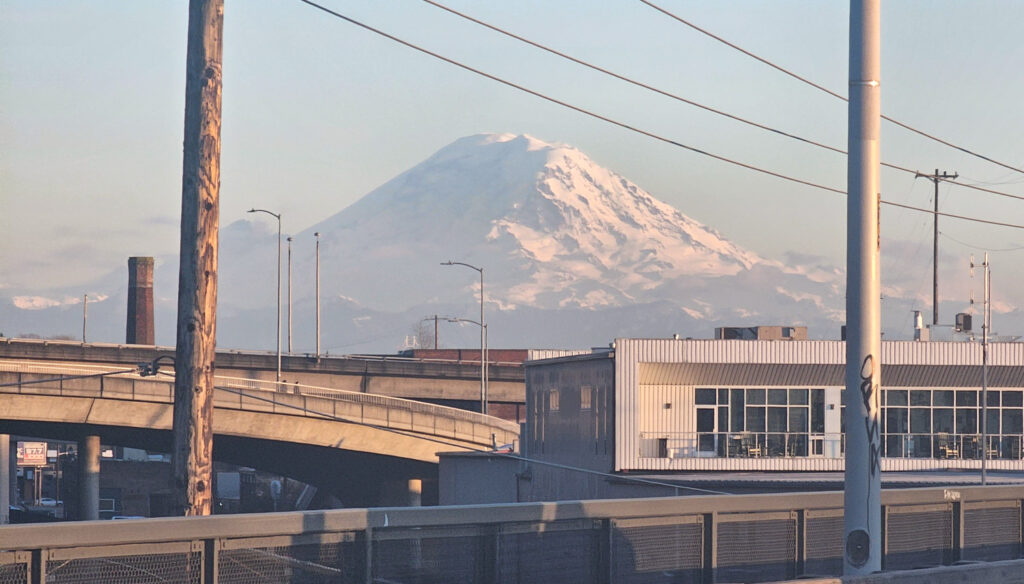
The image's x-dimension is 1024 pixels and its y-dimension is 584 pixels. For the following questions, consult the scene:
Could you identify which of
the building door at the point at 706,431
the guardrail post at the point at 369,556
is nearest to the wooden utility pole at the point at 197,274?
the guardrail post at the point at 369,556

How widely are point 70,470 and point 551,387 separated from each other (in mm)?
85352

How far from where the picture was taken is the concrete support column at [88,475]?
7500 cm

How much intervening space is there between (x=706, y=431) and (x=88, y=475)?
4107 centimetres

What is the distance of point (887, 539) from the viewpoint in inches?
707

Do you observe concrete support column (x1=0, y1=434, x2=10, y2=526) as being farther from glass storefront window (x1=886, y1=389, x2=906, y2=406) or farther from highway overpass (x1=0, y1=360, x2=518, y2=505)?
glass storefront window (x1=886, y1=389, x2=906, y2=406)

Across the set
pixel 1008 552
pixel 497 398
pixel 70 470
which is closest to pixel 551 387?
pixel 1008 552

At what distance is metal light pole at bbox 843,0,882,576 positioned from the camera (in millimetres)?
14148

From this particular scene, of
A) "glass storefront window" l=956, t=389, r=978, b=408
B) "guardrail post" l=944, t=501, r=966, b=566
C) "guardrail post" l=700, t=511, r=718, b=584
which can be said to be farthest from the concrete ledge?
"glass storefront window" l=956, t=389, r=978, b=408

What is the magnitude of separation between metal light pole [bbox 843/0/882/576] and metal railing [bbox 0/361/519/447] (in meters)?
43.5

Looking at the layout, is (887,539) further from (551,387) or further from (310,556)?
(551,387)

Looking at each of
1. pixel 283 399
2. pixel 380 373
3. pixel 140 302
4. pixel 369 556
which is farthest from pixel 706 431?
pixel 140 302

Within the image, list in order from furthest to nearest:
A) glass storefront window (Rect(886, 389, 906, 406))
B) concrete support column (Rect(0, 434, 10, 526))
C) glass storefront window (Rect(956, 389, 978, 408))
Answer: concrete support column (Rect(0, 434, 10, 526)) → glass storefront window (Rect(956, 389, 978, 408)) → glass storefront window (Rect(886, 389, 906, 406))

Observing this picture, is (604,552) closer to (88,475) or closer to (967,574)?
(967,574)

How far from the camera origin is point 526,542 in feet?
47.8
